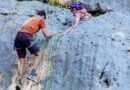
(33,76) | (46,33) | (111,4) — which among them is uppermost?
(46,33)

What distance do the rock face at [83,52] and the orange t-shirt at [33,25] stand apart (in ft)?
1.69

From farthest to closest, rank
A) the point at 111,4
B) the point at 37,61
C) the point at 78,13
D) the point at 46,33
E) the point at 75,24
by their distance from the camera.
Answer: the point at 111,4 < the point at 78,13 < the point at 75,24 < the point at 46,33 < the point at 37,61

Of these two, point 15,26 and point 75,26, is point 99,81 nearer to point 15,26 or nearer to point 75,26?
point 75,26

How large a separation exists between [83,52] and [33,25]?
131 centimetres

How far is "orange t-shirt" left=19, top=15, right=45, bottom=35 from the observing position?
441 inches

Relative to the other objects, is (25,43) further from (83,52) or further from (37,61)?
(83,52)

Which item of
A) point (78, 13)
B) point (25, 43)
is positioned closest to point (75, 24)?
point (78, 13)

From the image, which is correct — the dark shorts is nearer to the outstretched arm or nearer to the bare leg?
the bare leg

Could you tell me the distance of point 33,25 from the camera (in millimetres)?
11305

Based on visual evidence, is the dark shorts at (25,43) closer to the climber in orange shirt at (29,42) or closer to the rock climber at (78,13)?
the climber in orange shirt at (29,42)

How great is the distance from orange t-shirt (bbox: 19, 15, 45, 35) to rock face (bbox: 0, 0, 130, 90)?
516 millimetres

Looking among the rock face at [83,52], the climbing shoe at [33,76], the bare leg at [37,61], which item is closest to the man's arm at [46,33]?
the rock face at [83,52]

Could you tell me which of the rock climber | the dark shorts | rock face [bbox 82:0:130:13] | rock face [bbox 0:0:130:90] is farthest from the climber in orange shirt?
rock face [bbox 82:0:130:13]

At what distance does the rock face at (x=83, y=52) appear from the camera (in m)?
10.8
